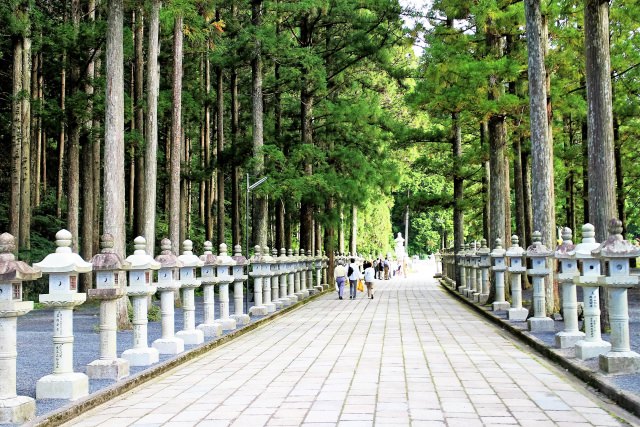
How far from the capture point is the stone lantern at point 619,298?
9.02 metres

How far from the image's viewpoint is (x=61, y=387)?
8047 millimetres

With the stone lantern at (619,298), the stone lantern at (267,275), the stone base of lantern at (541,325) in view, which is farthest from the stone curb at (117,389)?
the stone base of lantern at (541,325)

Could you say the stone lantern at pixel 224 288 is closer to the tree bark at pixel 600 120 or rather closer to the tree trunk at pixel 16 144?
the tree bark at pixel 600 120

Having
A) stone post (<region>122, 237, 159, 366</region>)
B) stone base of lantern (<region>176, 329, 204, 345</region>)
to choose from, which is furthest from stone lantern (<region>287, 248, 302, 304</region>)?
stone post (<region>122, 237, 159, 366</region>)

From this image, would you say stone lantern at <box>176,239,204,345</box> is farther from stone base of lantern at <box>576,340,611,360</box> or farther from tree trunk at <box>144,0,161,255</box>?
stone base of lantern at <box>576,340,611,360</box>

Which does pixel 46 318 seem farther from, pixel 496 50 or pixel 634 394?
pixel 634 394

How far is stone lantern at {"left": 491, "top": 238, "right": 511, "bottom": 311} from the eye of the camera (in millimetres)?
18094

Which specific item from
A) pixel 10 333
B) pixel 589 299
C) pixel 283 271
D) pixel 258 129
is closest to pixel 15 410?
pixel 10 333

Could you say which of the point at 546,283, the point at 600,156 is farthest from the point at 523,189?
the point at 600,156

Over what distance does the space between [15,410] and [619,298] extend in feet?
21.3

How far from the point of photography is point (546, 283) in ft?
54.5

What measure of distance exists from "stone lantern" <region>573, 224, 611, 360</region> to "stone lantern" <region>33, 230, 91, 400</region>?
6101 mm

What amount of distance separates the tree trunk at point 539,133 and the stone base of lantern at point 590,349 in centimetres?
550

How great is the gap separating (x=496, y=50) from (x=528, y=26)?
4.73 meters
